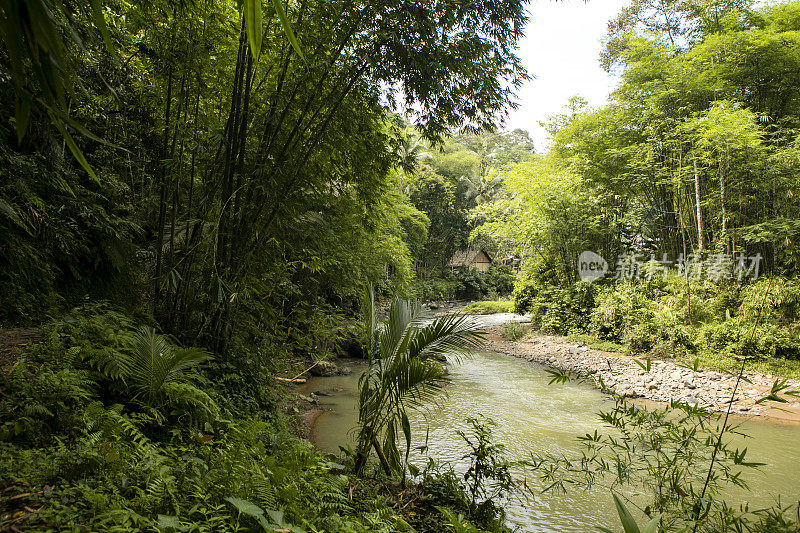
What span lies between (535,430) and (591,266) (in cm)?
910

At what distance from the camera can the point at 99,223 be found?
4223 millimetres

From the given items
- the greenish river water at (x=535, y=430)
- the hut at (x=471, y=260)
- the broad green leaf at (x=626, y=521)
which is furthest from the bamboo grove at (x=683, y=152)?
the hut at (x=471, y=260)

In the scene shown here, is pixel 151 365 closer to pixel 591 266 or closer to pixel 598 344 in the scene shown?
pixel 598 344

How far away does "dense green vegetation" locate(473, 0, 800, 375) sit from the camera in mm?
8594

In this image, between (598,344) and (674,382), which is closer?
(674,382)

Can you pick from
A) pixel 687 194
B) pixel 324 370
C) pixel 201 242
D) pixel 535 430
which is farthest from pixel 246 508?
pixel 687 194

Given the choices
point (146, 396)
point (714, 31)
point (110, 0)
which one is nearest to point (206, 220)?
point (146, 396)

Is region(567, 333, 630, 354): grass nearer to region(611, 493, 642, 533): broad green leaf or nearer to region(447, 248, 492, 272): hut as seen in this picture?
region(611, 493, 642, 533): broad green leaf

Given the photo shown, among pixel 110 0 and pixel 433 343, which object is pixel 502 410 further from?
pixel 110 0

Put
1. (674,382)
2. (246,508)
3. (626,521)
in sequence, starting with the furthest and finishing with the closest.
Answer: (674,382), (626,521), (246,508)

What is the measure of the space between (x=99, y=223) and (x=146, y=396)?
8.66 feet

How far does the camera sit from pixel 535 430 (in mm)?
5949

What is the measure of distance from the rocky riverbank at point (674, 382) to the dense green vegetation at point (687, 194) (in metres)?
0.63

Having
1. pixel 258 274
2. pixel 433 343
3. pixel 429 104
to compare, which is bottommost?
pixel 433 343
